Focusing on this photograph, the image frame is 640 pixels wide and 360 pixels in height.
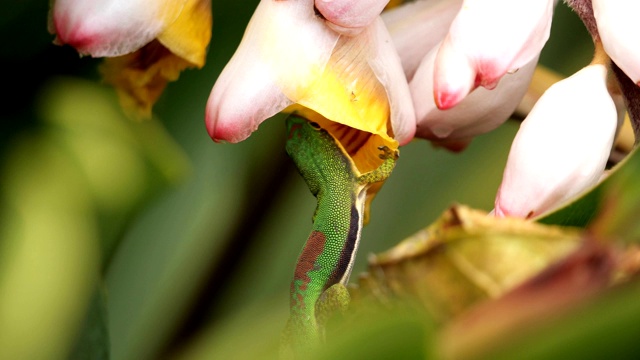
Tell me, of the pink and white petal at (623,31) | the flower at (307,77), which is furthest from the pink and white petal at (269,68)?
the pink and white petal at (623,31)

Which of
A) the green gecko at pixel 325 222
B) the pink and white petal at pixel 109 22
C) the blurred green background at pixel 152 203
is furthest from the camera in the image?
the green gecko at pixel 325 222

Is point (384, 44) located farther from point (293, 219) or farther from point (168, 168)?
point (293, 219)

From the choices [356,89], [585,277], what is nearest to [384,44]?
[356,89]

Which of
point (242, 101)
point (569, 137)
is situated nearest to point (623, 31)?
point (569, 137)

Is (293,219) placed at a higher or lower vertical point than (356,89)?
lower

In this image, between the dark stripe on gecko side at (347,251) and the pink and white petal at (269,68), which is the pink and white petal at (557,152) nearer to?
the pink and white petal at (269,68)

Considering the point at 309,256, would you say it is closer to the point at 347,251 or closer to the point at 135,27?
the point at 347,251

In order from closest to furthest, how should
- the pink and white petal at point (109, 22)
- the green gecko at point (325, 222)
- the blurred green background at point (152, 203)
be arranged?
the blurred green background at point (152, 203), the pink and white petal at point (109, 22), the green gecko at point (325, 222)

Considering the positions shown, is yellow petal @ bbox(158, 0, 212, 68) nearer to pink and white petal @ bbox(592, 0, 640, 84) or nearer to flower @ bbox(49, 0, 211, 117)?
flower @ bbox(49, 0, 211, 117)
